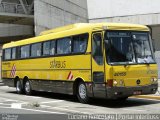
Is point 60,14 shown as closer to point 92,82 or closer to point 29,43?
point 29,43

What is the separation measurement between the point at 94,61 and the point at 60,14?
36887 mm

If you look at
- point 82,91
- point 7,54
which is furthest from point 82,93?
point 7,54

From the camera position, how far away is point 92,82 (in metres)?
16.9

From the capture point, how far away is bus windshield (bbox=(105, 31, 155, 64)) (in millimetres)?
16219

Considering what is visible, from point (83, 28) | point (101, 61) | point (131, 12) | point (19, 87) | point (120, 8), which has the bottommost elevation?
point (19, 87)

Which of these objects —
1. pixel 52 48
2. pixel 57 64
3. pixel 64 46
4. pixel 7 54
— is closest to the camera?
pixel 64 46

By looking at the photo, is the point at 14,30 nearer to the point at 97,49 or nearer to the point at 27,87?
the point at 27,87

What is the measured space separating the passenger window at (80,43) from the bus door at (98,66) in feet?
2.15

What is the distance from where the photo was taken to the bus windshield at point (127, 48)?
16219 millimetres

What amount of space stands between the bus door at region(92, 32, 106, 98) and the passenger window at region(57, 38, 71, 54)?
219cm

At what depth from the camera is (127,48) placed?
16.5m

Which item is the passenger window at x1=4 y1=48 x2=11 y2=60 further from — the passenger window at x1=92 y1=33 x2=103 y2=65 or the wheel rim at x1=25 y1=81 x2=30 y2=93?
the passenger window at x1=92 y1=33 x2=103 y2=65

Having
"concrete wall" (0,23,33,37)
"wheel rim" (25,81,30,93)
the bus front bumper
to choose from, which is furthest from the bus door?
"concrete wall" (0,23,33,37)

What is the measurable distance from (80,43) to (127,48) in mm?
2292
